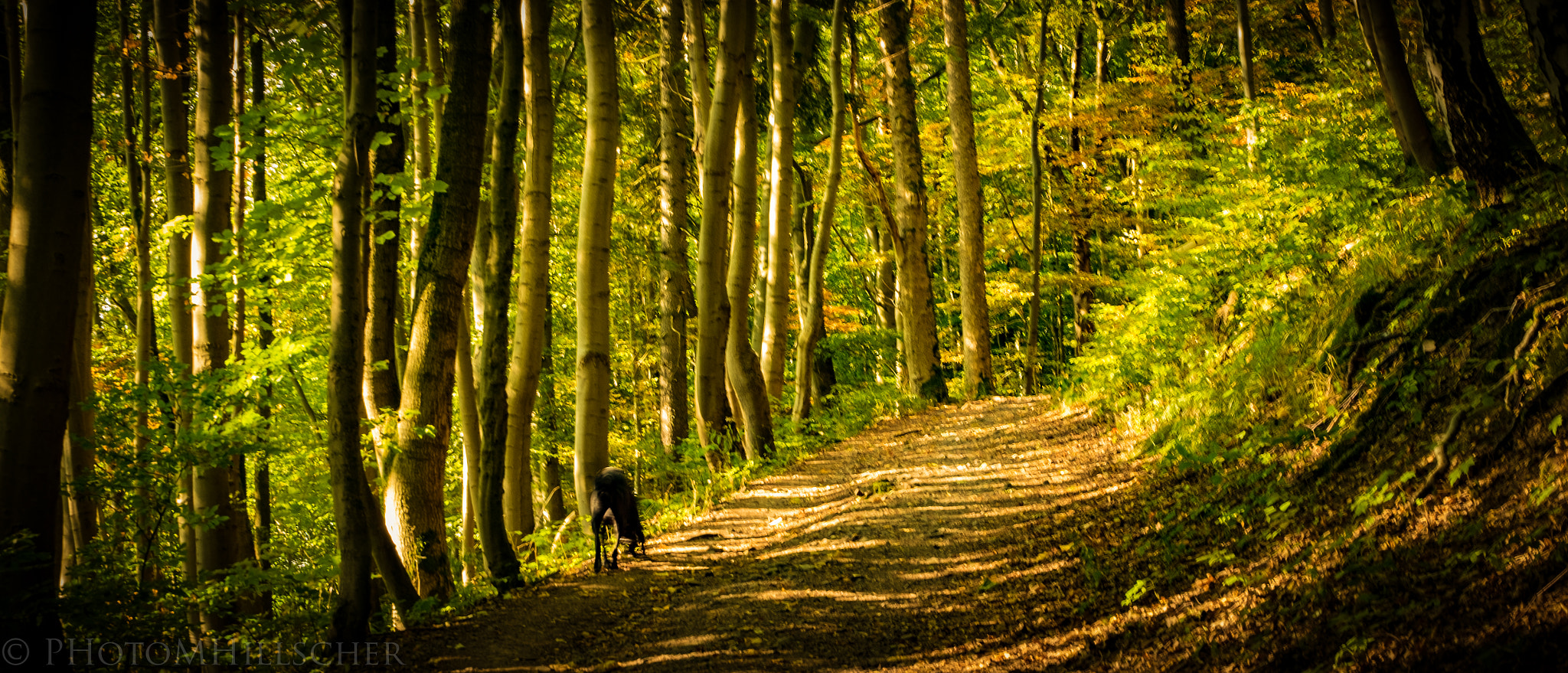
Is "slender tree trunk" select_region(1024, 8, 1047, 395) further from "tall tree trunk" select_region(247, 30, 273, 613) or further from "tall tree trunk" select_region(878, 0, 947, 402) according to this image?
"tall tree trunk" select_region(247, 30, 273, 613)

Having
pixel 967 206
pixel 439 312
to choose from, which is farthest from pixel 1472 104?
pixel 967 206

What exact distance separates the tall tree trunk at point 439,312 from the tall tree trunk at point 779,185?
5314mm

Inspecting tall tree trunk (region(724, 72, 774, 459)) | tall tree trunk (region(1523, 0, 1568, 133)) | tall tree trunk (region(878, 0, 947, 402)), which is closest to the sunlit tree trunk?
tall tree trunk (region(724, 72, 774, 459))

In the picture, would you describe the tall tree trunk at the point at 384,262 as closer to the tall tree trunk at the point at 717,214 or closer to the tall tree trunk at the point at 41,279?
the tall tree trunk at the point at 41,279

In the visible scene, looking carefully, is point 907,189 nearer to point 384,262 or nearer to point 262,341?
point 262,341

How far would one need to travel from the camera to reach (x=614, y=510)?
7.69 m

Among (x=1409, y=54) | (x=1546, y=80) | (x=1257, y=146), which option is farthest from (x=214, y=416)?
(x=1409, y=54)

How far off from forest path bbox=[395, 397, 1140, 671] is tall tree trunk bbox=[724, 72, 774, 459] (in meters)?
1.87

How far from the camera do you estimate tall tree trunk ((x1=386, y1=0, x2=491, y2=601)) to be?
759 centimetres

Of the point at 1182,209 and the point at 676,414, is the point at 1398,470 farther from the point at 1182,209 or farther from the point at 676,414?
the point at 676,414

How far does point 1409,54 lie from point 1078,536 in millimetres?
10001

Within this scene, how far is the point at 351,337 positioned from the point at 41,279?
1.51 metres

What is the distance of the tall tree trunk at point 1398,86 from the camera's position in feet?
22.3

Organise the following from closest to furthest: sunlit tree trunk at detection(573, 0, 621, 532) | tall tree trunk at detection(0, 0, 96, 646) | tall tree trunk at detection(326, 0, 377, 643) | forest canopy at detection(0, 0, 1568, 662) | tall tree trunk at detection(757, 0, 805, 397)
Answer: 1. tall tree trunk at detection(0, 0, 96, 646)
2. forest canopy at detection(0, 0, 1568, 662)
3. tall tree trunk at detection(326, 0, 377, 643)
4. sunlit tree trunk at detection(573, 0, 621, 532)
5. tall tree trunk at detection(757, 0, 805, 397)
